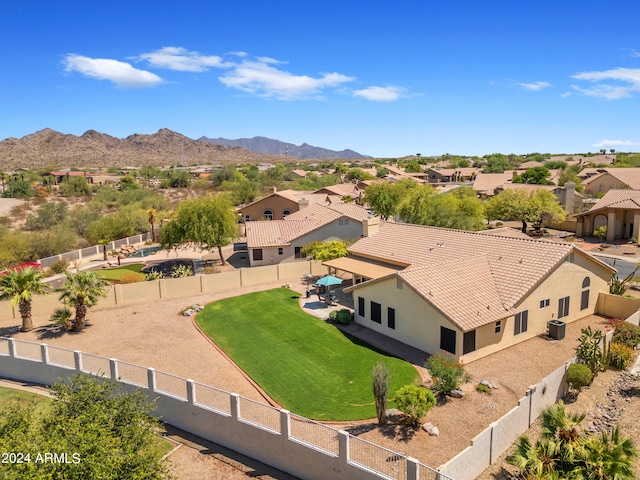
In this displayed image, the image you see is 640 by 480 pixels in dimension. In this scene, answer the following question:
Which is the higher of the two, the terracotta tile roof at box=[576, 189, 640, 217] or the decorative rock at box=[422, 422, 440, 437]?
the terracotta tile roof at box=[576, 189, 640, 217]

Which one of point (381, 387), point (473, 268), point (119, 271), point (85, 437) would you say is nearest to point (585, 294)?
point (473, 268)

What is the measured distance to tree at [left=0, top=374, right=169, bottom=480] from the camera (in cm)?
1031

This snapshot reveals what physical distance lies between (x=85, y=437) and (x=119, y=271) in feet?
113

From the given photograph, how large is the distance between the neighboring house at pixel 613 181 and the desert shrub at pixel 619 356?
60.5 meters

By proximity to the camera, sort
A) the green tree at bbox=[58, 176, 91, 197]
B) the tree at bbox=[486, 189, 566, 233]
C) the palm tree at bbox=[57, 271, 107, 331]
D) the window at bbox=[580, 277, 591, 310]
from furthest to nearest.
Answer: the green tree at bbox=[58, 176, 91, 197], the tree at bbox=[486, 189, 566, 233], the window at bbox=[580, 277, 591, 310], the palm tree at bbox=[57, 271, 107, 331]

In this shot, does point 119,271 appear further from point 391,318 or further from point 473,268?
point 473,268

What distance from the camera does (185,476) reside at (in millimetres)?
16047

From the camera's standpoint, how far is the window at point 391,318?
2595 centimetres

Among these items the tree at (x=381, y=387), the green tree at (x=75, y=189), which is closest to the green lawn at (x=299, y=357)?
the tree at (x=381, y=387)

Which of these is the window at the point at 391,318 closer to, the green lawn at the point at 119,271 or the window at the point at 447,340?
the window at the point at 447,340

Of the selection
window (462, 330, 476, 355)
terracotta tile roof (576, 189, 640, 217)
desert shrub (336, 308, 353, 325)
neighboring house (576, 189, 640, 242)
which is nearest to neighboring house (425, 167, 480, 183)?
terracotta tile roof (576, 189, 640, 217)

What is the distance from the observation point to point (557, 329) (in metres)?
25.4

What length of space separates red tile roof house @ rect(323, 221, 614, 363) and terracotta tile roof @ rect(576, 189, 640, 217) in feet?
91.7

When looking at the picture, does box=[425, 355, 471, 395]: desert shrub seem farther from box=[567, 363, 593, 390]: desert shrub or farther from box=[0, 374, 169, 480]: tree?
box=[0, 374, 169, 480]: tree
